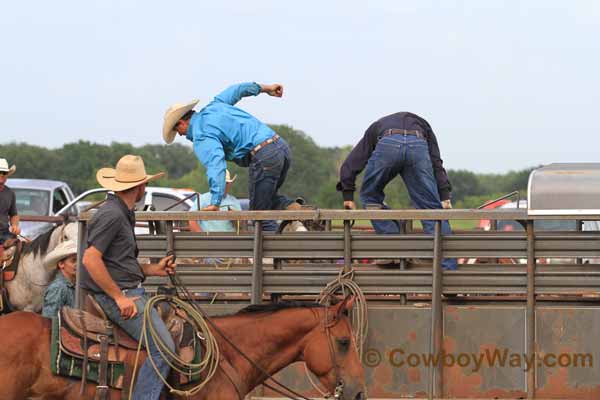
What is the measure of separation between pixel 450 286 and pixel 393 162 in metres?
1.56

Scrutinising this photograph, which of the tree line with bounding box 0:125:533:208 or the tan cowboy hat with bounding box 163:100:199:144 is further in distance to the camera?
the tree line with bounding box 0:125:533:208

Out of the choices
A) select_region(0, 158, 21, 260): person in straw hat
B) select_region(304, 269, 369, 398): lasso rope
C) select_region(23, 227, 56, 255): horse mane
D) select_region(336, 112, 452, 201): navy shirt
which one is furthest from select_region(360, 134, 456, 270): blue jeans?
select_region(0, 158, 21, 260): person in straw hat

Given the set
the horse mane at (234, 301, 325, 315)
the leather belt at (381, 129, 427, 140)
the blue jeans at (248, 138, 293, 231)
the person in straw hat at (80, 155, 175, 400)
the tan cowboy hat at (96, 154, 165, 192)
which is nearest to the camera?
the person in straw hat at (80, 155, 175, 400)

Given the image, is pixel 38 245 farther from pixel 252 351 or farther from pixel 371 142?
pixel 252 351

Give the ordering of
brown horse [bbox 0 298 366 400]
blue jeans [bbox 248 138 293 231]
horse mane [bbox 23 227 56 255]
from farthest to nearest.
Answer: horse mane [bbox 23 227 56 255]
blue jeans [bbox 248 138 293 231]
brown horse [bbox 0 298 366 400]

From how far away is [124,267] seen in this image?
682cm

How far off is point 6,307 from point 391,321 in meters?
5.50

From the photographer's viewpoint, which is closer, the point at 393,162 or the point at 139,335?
the point at 139,335

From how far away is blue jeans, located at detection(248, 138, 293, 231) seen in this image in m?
9.10

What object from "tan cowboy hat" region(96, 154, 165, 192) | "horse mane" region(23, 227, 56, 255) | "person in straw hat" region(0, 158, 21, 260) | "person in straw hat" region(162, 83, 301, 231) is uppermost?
"person in straw hat" region(162, 83, 301, 231)

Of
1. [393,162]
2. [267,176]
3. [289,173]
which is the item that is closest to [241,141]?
[267,176]

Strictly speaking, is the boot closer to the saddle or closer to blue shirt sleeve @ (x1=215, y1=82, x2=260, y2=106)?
blue shirt sleeve @ (x1=215, y1=82, x2=260, y2=106)

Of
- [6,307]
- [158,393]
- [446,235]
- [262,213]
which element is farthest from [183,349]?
[6,307]

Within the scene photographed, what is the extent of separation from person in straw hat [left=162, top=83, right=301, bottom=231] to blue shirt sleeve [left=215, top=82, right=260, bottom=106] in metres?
0.09
